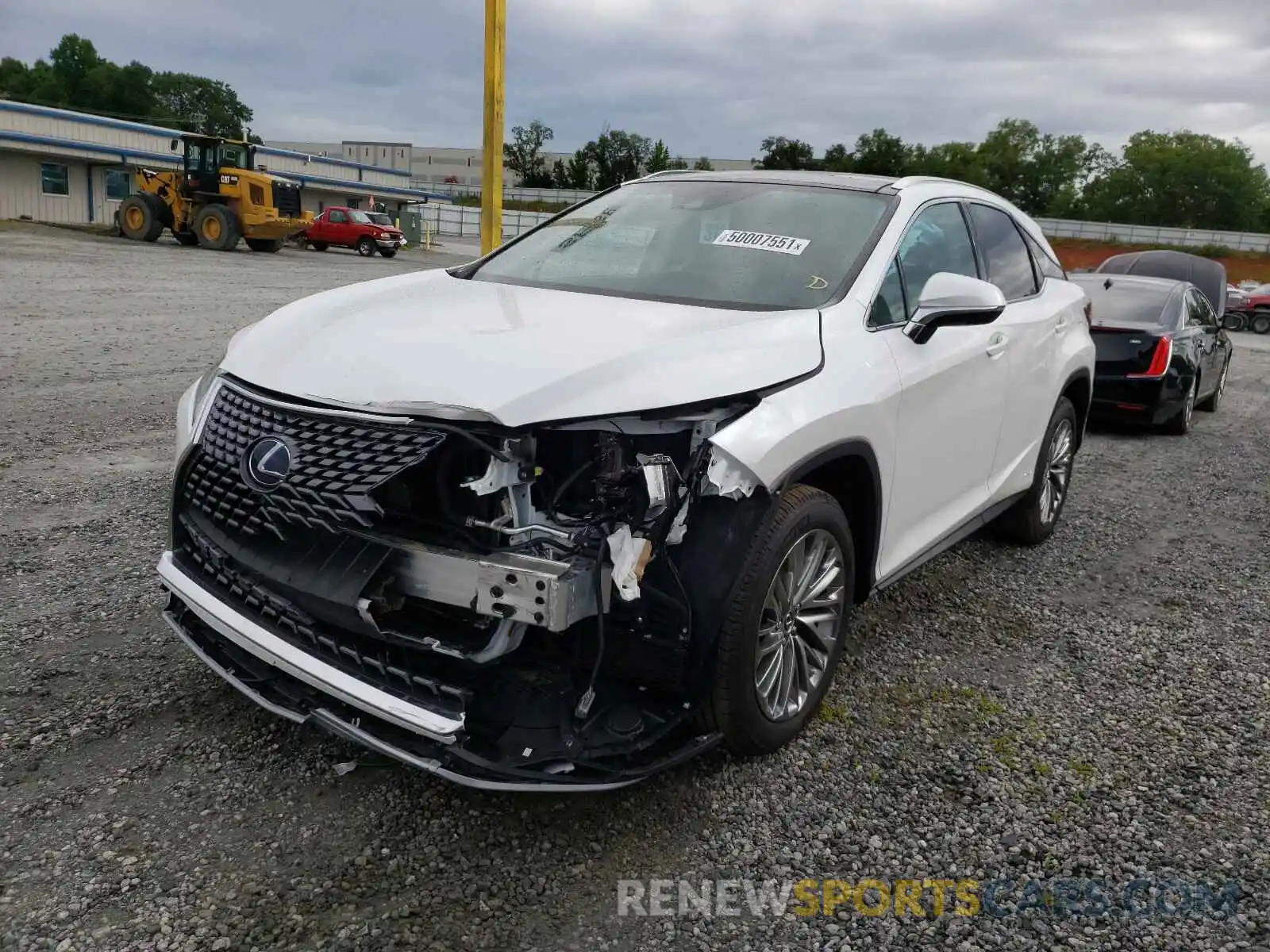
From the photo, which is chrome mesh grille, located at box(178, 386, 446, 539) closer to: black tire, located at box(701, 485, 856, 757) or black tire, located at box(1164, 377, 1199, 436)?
black tire, located at box(701, 485, 856, 757)

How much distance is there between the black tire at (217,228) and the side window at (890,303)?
27363 mm

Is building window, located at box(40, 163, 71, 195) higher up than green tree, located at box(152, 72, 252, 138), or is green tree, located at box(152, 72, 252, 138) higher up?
green tree, located at box(152, 72, 252, 138)

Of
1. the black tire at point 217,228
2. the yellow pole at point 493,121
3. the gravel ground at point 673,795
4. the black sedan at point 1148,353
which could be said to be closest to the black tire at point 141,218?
the black tire at point 217,228

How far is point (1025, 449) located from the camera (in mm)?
4809

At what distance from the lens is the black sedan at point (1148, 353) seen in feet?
29.5

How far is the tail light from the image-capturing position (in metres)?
8.92

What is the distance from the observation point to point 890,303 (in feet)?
11.7

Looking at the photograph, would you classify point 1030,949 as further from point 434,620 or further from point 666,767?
point 434,620

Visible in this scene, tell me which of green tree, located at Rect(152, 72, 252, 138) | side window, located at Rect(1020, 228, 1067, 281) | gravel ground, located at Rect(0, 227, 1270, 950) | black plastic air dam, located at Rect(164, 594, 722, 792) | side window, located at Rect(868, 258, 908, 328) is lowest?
gravel ground, located at Rect(0, 227, 1270, 950)

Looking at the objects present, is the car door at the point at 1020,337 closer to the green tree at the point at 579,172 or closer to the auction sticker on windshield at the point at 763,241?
the auction sticker on windshield at the point at 763,241

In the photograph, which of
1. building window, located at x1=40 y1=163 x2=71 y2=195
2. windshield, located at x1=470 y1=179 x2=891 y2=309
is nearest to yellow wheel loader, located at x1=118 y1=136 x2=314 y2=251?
building window, located at x1=40 y1=163 x2=71 y2=195

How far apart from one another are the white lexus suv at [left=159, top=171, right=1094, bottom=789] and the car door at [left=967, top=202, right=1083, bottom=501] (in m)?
1.10

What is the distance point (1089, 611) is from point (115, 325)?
10830mm

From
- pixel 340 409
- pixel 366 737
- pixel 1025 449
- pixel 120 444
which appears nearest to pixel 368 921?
pixel 366 737
